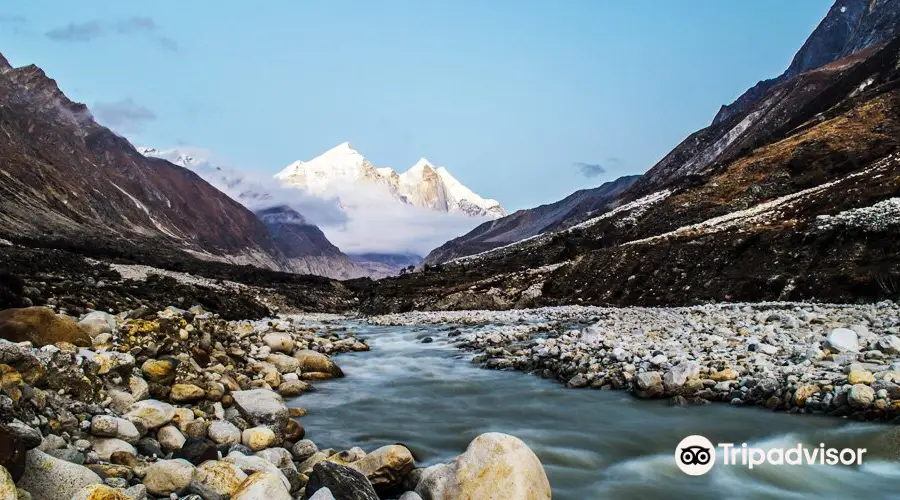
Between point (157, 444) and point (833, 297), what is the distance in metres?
26.0

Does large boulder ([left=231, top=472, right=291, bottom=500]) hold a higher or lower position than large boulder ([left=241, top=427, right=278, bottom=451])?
higher

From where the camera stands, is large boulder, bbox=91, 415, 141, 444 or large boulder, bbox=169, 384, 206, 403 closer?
large boulder, bbox=91, 415, 141, 444

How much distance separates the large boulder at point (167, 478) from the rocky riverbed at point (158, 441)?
1cm

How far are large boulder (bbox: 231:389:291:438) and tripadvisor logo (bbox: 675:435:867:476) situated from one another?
708 centimetres

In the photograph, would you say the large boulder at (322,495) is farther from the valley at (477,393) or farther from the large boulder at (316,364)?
the large boulder at (316,364)

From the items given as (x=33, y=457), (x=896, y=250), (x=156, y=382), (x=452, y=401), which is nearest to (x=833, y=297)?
(x=896, y=250)

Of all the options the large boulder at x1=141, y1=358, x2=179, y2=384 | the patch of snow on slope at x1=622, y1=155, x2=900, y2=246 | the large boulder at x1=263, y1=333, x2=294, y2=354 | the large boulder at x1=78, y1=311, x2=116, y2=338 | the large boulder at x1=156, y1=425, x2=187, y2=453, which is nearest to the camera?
the large boulder at x1=156, y1=425, x2=187, y2=453

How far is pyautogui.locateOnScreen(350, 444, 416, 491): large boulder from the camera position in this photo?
7.75 metres

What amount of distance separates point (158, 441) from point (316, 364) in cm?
905

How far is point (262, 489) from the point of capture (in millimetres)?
5973

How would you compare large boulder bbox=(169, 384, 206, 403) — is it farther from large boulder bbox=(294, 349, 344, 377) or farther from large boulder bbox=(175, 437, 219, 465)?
large boulder bbox=(294, 349, 344, 377)

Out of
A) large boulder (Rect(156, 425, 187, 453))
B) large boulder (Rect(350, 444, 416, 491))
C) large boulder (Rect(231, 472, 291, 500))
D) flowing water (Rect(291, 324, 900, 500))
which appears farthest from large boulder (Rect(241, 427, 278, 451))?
large boulder (Rect(231, 472, 291, 500))

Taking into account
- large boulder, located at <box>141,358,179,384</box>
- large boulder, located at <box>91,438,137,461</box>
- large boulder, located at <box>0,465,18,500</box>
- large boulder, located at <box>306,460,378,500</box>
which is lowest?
large boulder, located at <box>306,460,378,500</box>

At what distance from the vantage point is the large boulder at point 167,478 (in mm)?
6195
